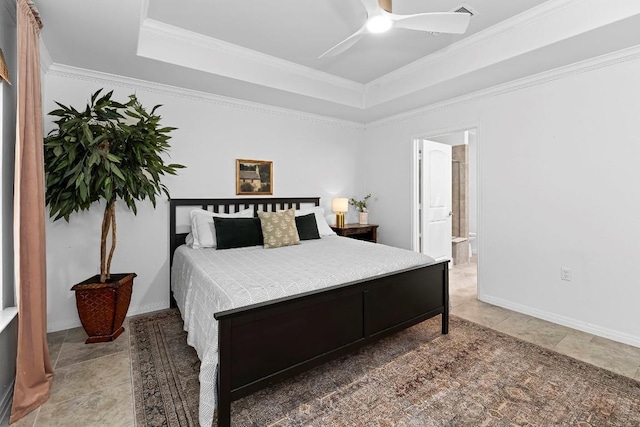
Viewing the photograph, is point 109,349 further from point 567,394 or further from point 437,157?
point 437,157

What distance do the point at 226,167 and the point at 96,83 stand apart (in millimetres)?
1508

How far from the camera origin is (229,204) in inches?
152

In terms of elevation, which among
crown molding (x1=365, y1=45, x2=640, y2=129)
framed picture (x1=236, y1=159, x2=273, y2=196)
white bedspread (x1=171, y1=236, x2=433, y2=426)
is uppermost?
crown molding (x1=365, y1=45, x2=640, y2=129)

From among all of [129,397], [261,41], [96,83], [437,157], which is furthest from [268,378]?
[437,157]

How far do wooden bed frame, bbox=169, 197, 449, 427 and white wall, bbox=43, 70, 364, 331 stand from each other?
219 centimetres

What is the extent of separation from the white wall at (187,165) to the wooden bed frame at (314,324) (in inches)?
86.2

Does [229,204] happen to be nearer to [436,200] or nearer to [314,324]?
[314,324]

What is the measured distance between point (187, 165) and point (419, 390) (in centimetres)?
318

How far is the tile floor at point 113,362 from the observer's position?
1.77 meters

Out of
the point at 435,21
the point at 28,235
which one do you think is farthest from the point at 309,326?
the point at 435,21

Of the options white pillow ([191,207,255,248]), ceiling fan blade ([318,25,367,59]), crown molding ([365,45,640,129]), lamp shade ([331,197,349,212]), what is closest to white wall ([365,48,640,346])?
crown molding ([365,45,640,129])

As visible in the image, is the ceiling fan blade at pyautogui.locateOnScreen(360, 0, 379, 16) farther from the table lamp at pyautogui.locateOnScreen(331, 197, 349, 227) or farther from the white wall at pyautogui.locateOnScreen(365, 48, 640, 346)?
the table lamp at pyautogui.locateOnScreen(331, 197, 349, 227)

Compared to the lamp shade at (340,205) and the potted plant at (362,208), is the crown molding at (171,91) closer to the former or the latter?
the lamp shade at (340,205)

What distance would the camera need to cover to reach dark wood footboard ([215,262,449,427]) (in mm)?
1665
